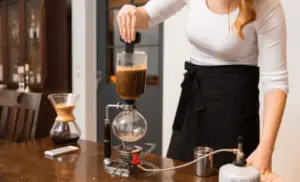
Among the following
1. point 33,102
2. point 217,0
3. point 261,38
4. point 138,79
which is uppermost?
point 217,0

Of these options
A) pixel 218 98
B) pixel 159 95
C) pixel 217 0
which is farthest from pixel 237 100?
pixel 159 95

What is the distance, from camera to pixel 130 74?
3.34 ft

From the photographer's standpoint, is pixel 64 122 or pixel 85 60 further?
pixel 85 60

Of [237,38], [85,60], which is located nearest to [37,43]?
[85,60]

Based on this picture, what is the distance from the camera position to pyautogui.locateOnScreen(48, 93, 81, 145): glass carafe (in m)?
1.36

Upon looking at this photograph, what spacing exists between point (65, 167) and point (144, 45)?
1.99m

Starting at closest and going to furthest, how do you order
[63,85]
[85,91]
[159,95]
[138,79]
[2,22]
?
1. [138,79]
2. [159,95]
3. [85,91]
4. [63,85]
5. [2,22]

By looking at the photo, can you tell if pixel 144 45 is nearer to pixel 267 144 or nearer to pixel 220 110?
pixel 220 110

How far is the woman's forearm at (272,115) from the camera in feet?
3.24

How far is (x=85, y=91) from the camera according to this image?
3.14m

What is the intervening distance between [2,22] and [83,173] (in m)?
3.34

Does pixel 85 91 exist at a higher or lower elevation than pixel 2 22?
lower

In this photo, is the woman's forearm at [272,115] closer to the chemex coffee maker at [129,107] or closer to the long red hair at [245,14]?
the long red hair at [245,14]

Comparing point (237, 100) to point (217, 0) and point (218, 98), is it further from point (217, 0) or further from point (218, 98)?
point (217, 0)
